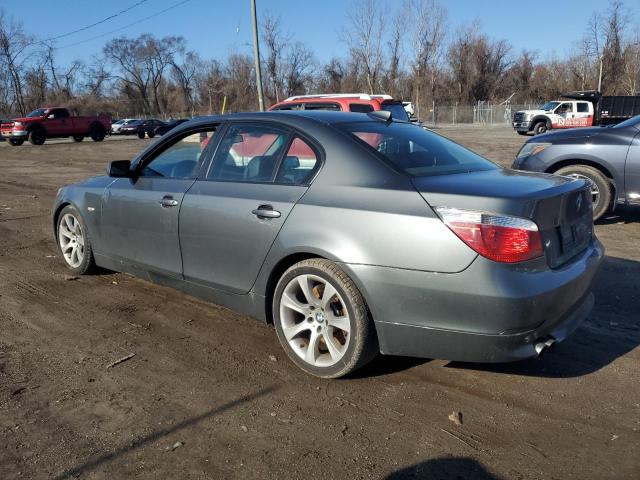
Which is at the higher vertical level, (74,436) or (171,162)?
(171,162)

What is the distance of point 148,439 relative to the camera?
2662mm

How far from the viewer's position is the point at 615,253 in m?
5.86

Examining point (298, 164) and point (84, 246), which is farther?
point (84, 246)

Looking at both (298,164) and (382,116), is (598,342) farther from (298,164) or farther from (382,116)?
(298,164)

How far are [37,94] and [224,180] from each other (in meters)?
85.4

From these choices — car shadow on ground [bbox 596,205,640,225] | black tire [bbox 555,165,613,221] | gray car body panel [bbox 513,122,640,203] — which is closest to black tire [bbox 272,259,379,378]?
black tire [bbox 555,165,613,221]

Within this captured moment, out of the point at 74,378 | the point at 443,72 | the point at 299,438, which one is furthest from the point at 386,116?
the point at 443,72

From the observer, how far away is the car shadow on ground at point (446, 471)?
7.79 feet

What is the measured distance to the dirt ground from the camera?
2.47 m

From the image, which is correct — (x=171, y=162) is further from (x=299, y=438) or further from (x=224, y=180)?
(x=299, y=438)

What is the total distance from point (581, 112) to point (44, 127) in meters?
30.4

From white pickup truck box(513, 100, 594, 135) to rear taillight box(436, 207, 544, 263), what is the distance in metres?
32.5

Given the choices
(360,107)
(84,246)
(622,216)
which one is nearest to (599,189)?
(622,216)

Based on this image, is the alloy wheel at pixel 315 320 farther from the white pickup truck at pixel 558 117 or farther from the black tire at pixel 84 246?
the white pickup truck at pixel 558 117
